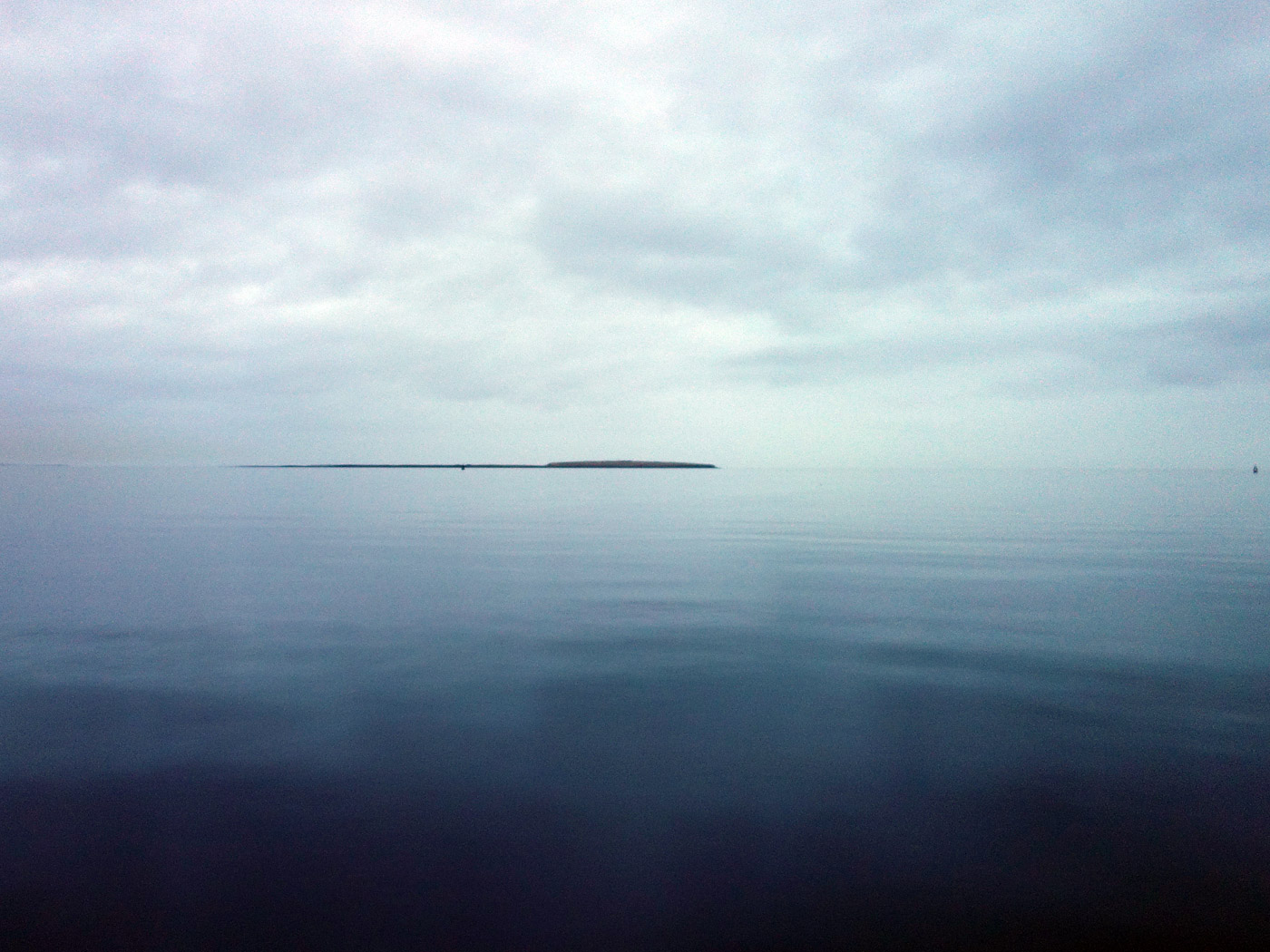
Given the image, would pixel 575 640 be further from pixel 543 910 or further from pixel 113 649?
pixel 543 910

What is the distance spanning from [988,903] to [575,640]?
10.7m

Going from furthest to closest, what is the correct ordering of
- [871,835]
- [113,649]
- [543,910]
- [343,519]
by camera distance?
[343,519] < [113,649] < [871,835] < [543,910]

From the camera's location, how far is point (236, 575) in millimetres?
26047

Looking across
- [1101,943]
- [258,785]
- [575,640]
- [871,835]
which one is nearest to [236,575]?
[575,640]

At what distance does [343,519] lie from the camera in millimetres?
52406

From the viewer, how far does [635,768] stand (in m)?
9.75

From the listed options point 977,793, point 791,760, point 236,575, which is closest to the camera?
point 977,793

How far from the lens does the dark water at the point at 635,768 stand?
Answer: 22.2 ft

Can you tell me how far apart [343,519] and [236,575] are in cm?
2700

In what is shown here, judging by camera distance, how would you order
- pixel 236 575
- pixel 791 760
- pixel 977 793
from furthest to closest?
1. pixel 236 575
2. pixel 791 760
3. pixel 977 793

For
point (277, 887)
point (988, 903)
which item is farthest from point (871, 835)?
point (277, 887)

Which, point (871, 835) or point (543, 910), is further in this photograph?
point (871, 835)

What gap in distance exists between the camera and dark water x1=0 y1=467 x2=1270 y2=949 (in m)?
6.76

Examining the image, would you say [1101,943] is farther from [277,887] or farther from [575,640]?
[575,640]
